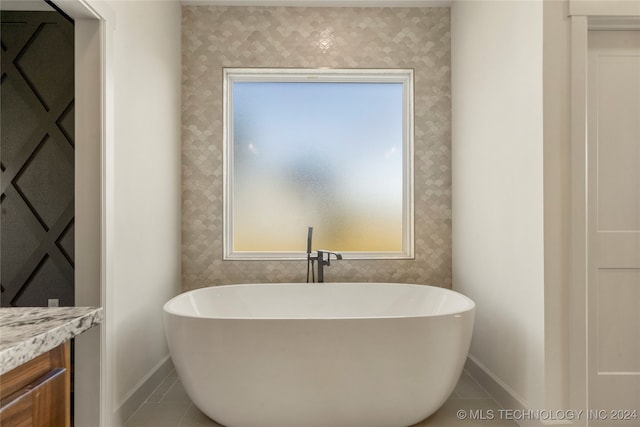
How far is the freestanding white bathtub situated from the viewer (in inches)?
72.6

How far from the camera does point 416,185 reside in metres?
3.09

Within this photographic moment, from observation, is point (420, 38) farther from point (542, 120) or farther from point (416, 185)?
point (542, 120)

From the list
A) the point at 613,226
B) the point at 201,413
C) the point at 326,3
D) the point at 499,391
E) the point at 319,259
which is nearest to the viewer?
the point at 613,226

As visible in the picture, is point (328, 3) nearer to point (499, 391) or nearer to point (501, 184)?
point (501, 184)

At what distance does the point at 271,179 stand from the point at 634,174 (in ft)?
7.59

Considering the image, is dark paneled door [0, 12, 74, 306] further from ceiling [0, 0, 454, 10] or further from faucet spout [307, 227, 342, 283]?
faucet spout [307, 227, 342, 283]

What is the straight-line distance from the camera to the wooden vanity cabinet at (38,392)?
676 mm

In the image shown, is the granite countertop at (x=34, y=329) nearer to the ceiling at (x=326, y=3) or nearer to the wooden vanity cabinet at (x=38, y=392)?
the wooden vanity cabinet at (x=38, y=392)

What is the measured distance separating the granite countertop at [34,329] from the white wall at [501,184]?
189 cm

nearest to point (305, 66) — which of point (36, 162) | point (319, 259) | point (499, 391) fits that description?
point (319, 259)

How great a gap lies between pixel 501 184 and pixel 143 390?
7.96 ft

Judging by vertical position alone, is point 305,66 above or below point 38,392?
above

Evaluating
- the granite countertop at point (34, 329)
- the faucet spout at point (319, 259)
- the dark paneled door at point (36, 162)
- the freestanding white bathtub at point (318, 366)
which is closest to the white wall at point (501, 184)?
the freestanding white bathtub at point (318, 366)

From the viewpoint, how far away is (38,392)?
75 cm
